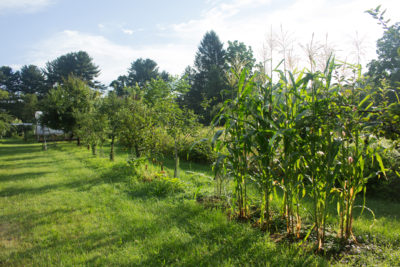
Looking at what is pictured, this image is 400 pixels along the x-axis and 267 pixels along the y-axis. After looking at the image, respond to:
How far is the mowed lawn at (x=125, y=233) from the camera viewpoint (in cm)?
254

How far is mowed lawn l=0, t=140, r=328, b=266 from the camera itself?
2538 millimetres

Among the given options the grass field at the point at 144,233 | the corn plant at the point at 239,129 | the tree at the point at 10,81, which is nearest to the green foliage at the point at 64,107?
the grass field at the point at 144,233

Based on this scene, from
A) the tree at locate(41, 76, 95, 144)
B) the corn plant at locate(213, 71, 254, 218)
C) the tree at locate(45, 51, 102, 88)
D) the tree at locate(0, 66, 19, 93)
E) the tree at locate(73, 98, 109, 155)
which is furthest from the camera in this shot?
the tree at locate(0, 66, 19, 93)

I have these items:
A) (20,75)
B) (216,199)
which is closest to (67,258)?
(216,199)

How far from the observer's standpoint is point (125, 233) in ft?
10.5

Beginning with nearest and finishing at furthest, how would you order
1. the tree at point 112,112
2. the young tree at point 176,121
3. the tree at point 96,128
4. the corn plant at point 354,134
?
the corn plant at point 354,134 < the young tree at point 176,121 < the tree at point 112,112 < the tree at point 96,128

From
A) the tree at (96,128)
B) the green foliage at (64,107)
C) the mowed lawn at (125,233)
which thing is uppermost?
the green foliage at (64,107)

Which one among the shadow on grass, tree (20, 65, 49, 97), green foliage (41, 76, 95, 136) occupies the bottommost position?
the shadow on grass

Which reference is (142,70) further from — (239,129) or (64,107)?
(239,129)

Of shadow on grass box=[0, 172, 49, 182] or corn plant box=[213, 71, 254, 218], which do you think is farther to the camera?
shadow on grass box=[0, 172, 49, 182]

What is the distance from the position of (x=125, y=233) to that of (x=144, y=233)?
0.26m

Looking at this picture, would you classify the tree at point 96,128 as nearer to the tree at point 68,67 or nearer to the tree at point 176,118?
the tree at point 176,118

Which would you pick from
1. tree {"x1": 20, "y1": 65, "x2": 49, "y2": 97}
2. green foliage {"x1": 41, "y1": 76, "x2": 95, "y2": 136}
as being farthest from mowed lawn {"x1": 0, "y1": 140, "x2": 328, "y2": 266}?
tree {"x1": 20, "y1": 65, "x2": 49, "y2": 97}

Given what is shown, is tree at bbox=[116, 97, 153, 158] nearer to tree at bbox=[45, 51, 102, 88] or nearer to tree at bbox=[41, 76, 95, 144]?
tree at bbox=[41, 76, 95, 144]
